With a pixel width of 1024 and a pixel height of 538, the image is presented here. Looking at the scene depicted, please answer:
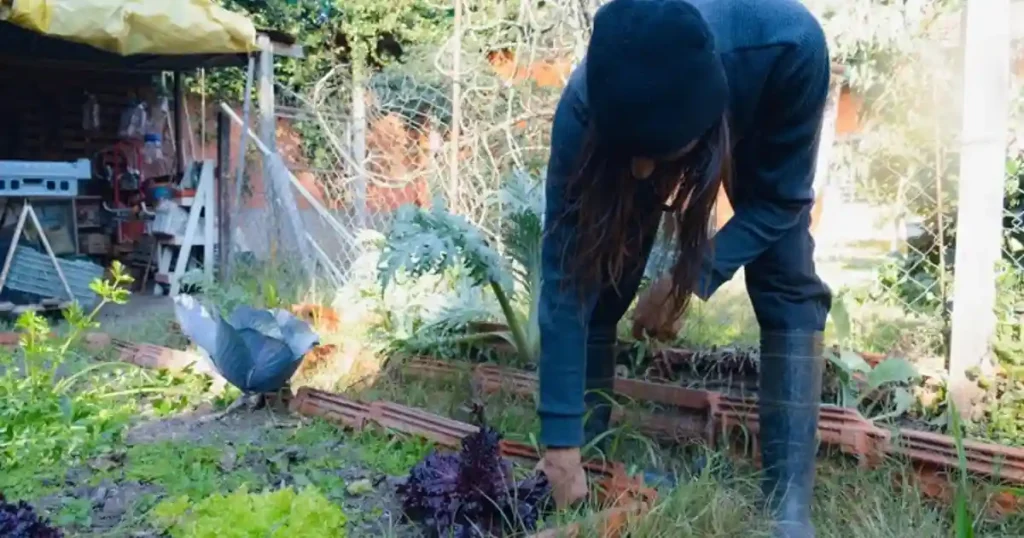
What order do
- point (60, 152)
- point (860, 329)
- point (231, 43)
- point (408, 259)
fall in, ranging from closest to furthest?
point (408, 259) < point (860, 329) < point (231, 43) < point (60, 152)

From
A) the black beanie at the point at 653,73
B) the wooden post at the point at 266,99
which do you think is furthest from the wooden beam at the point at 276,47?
the black beanie at the point at 653,73

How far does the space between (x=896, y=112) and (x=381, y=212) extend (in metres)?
3.86

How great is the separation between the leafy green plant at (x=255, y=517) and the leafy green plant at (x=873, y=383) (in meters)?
1.76

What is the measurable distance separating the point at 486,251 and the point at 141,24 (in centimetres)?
328

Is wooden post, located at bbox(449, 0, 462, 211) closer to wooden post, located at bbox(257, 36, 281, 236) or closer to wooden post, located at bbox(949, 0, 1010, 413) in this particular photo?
wooden post, located at bbox(257, 36, 281, 236)

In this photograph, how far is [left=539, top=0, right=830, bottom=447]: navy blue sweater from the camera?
75.2 inches

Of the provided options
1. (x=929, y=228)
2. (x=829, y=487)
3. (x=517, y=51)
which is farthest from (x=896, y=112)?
(x=829, y=487)

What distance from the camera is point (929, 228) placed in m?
4.40

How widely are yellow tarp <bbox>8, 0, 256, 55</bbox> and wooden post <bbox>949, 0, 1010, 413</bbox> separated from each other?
13.9ft

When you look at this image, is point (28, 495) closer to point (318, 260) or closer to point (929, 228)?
point (318, 260)

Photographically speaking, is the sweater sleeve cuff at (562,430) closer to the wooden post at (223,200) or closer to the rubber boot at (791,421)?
the rubber boot at (791,421)

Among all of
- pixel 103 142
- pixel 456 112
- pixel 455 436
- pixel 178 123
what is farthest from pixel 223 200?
pixel 455 436

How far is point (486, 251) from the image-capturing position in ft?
10.1

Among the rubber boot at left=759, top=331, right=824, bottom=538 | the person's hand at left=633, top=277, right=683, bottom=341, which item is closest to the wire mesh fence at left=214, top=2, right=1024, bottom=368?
the person's hand at left=633, top=277, right=683, bottom=341
